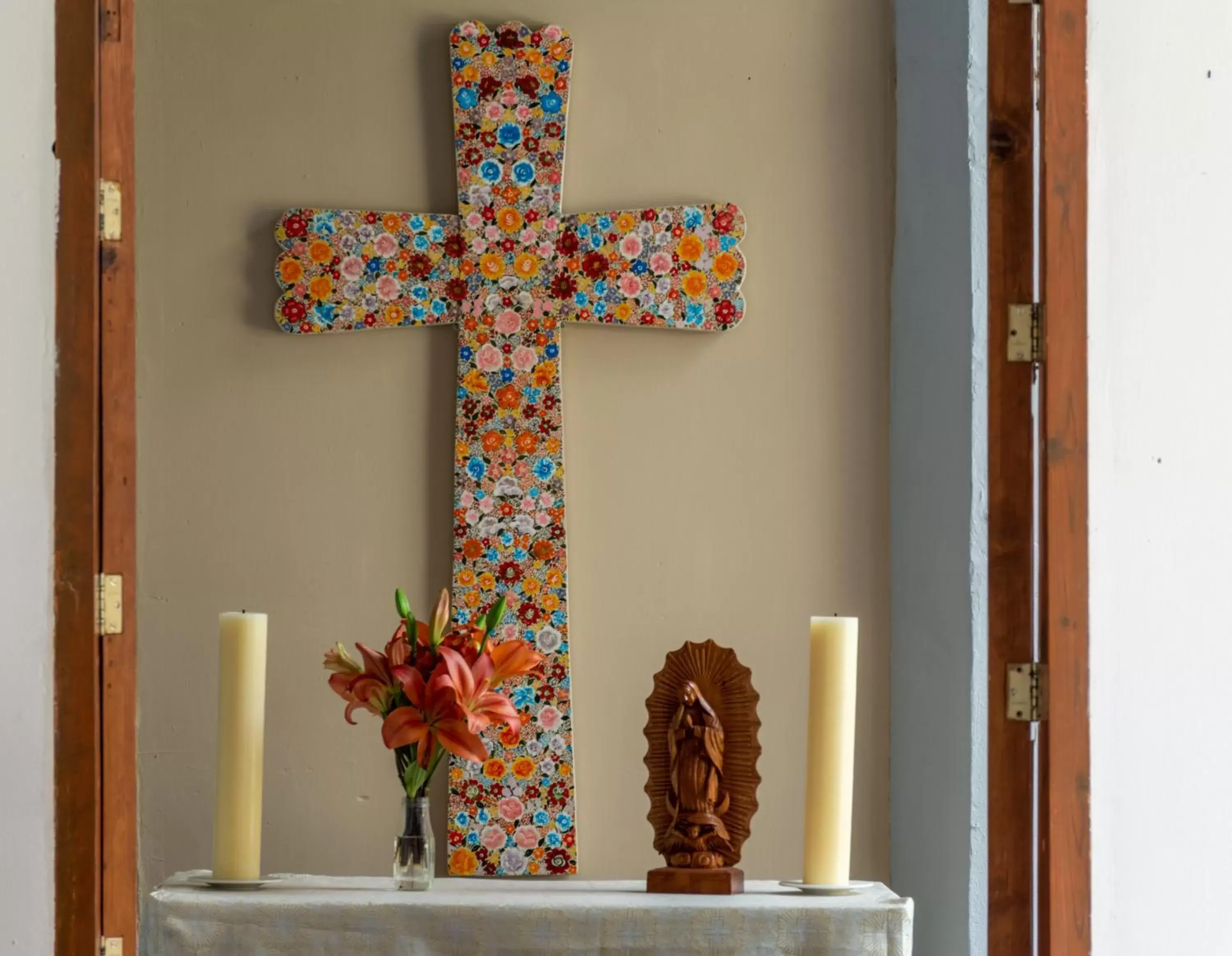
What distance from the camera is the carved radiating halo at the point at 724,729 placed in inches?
65.6

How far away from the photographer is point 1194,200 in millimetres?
1688

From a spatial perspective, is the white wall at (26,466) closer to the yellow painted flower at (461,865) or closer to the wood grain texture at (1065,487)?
the yellow painted flower at (461,865)

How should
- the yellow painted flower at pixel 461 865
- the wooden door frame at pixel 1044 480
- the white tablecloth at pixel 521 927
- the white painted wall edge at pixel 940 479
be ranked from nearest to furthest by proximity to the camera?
the white tablecloth at pixel 521 927, the wooden door frame at pixel 1044 480, the white painted wall edge at pixel 940 479, the yellow painted flower at pixel 461 865

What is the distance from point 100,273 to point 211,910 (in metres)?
0.72

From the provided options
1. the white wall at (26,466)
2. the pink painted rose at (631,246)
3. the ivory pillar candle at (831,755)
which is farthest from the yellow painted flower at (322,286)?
the ivory pillar candle at (831,755)

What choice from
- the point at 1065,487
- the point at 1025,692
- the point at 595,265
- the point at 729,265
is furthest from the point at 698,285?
the point at 1025,692

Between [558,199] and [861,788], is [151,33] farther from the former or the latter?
[861,788]

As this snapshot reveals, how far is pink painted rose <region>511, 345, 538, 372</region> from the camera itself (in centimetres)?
214

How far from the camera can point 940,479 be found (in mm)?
2014

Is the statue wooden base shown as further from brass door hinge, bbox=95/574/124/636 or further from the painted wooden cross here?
brass door hinge, bbox=95/574/124/636

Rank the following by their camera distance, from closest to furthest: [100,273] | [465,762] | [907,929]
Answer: [907,929] → [100,273] → [465,762]

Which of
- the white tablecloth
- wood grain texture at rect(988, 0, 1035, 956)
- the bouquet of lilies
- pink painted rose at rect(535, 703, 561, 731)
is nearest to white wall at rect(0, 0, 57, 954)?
the white tablecloth

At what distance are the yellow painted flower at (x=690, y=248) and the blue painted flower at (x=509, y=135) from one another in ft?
0.93

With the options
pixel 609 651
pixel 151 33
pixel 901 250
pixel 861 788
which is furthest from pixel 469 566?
pixel 151 33
